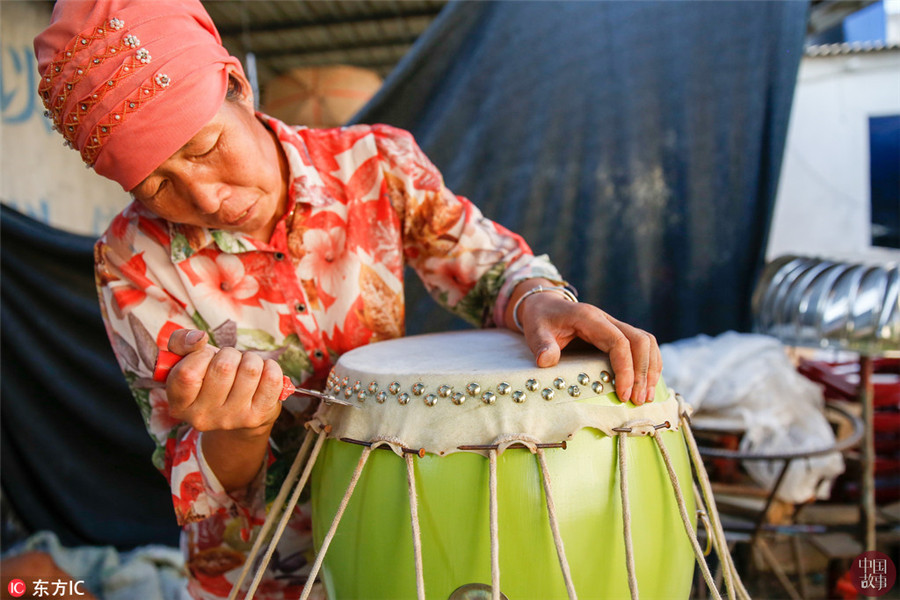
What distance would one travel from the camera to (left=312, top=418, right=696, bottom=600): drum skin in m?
0.58

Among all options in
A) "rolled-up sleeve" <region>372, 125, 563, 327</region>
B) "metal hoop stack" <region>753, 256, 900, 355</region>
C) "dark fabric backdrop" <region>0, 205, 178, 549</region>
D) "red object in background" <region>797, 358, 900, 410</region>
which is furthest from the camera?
"red object in background" <region>797, 358, 900, 410</region>

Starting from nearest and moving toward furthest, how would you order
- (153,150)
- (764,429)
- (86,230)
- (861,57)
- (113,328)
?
(153,150)
(113,328)
(764,429)
(861,57)
(86,230)

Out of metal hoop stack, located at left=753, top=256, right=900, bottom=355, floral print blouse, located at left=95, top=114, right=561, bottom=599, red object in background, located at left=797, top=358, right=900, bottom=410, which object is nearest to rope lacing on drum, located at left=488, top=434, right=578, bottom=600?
floral print blouse, located at left=95, top=114, right=561, bottom=599

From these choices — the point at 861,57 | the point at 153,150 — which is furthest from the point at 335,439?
the point at 861,57

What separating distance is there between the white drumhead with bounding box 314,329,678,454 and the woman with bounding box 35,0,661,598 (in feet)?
0.09

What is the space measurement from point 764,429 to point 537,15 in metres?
1.53

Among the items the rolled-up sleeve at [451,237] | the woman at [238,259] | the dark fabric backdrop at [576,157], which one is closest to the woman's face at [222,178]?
the woman at [238,259]

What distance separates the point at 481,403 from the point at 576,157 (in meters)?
1.72

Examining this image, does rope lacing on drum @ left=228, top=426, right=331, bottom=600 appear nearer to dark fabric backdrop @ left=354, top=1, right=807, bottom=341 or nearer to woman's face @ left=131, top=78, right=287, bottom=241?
woman's face @ left=131, top=78, right=287, bottom=241

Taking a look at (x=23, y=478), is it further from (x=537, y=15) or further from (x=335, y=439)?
(x=537, y=15)

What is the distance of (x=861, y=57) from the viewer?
2957 millimetres

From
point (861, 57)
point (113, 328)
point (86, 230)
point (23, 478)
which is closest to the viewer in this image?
point (113, 328)

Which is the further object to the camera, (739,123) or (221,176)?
(739,123)

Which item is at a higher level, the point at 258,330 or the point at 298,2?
the point at 298,2
